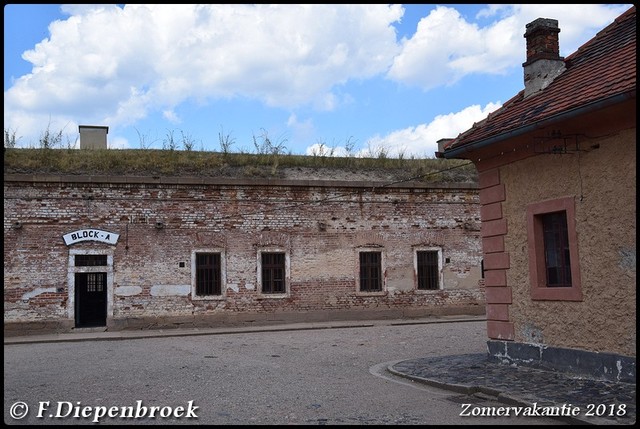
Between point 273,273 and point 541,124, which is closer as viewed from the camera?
point 541,124

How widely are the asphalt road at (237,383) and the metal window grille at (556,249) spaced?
99.7 inches

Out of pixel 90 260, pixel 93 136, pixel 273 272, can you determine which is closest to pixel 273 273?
pixel 273 272

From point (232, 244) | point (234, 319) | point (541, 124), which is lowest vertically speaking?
point (234, 319)

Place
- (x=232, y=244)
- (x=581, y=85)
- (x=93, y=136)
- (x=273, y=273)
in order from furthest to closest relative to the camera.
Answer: (x=93, y=136)
(x=273, y=273)
(x=232, y=244)
(x=581, y=85)

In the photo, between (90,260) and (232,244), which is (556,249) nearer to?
(232,244)

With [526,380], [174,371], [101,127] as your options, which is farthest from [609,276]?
[101,127]

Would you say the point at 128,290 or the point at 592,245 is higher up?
the point at 592,245

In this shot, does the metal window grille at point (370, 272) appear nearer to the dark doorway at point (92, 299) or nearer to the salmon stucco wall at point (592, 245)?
the dark doorway at point (92, 299)

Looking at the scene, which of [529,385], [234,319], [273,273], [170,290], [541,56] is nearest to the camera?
[529,385]

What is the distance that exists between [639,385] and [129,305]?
15.8 meters

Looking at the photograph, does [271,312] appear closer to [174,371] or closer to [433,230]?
[433,230]

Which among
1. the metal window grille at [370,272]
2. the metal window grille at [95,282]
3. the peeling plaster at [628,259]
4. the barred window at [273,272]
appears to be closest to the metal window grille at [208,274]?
the barred window at [273,272]

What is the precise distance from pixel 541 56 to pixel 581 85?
1.68 meters

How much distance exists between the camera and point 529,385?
8875mm
